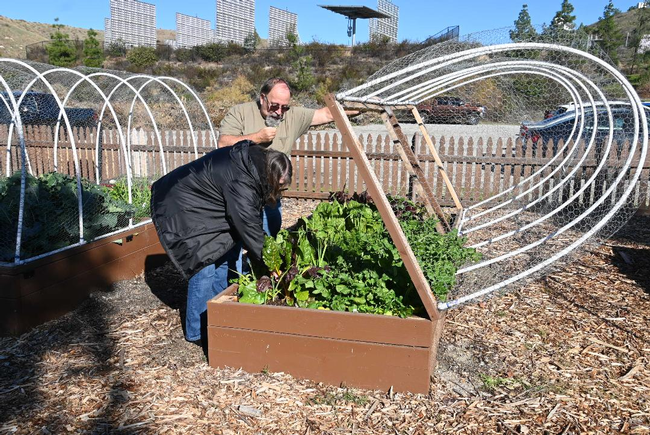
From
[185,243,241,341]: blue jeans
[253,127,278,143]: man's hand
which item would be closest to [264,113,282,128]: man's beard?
[253,127,278,143]: man's hand

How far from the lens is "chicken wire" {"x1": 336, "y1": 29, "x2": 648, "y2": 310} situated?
11.6 ft

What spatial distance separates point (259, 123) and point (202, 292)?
5.21ft

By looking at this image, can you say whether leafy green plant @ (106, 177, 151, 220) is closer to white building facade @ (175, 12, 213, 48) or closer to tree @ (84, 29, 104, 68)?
tree @ (84, 29, 104, 68)

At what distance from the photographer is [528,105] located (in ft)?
18.5

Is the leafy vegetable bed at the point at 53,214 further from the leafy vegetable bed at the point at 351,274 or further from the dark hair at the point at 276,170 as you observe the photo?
the dark hair at the point at 276,170

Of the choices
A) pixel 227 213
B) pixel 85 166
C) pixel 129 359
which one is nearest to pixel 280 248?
pixel 227 213

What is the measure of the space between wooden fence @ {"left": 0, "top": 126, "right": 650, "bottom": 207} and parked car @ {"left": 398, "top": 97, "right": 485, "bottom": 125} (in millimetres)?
2100

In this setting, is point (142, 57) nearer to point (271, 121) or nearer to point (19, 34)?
point (19, 34)

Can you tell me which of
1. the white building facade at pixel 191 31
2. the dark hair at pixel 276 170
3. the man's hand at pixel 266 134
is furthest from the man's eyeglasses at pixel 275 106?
the white building facade at pixel 191 31

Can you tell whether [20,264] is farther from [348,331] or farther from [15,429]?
[348,331]

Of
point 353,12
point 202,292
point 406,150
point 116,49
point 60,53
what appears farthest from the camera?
point 353,12

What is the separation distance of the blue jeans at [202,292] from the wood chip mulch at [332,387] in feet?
0.47

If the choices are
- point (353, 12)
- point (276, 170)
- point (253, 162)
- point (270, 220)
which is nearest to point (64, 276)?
point (270, 220)

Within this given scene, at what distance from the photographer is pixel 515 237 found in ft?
23.3
